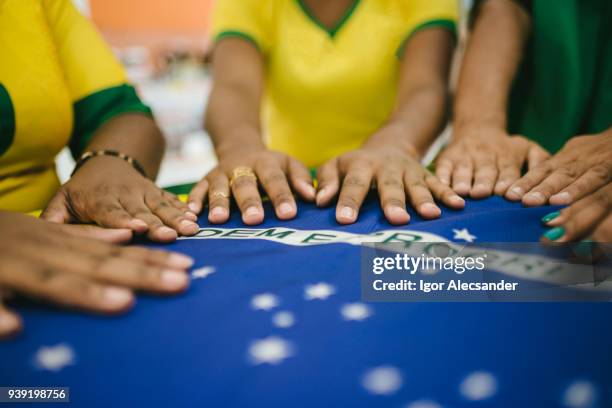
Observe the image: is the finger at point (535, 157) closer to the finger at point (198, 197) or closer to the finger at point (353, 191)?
the finger at point (353, 191)

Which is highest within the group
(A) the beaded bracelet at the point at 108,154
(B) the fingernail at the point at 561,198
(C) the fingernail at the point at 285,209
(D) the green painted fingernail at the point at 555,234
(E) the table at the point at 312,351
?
(A) the beaded bracelet at the point at 108,154

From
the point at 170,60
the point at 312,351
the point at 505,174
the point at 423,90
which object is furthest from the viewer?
the point at 170,60

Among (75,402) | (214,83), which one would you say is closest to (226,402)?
(75,402)

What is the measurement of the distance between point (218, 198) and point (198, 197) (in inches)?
1.8

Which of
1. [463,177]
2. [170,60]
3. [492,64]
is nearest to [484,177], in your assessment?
[463,177]

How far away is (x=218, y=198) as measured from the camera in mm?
611

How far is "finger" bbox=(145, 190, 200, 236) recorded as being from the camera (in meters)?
0.53

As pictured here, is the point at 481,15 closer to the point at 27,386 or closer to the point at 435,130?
the point at 435,130

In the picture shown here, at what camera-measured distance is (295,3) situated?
1.02 metres

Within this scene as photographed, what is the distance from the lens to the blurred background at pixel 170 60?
311 cm

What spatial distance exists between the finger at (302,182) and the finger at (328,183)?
0.05 ft

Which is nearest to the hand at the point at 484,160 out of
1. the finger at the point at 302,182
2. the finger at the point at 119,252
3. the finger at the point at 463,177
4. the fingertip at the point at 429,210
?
the finger at the point at 463,177

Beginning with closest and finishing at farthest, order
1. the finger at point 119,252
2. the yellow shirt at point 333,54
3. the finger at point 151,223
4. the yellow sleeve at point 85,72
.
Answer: the finger at point 119,252
the finger at point 151,223
the yellow sleeve at point 85,72
the yellow shirt at point 333,54

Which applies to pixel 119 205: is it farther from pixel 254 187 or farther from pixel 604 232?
pixel 604 232
